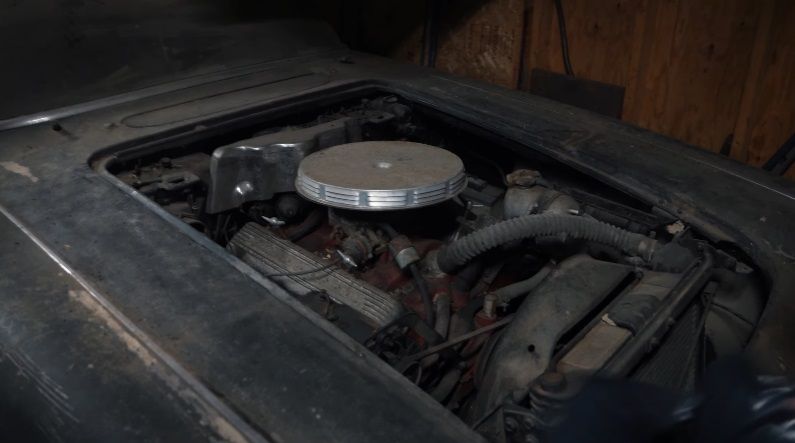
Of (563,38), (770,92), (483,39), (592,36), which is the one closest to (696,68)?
(770,92)

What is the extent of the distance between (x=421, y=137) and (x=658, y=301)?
959mm

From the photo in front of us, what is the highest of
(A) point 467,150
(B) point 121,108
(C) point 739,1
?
(C) point 739,1

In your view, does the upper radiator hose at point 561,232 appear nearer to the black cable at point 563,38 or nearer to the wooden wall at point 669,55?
the wooden wall at point 669,55

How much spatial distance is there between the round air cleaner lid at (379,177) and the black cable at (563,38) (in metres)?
1.28

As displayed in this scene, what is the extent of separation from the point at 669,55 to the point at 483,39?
767 millimetres

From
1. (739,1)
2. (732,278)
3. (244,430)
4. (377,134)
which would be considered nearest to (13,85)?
(377,134)

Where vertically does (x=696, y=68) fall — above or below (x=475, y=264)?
above

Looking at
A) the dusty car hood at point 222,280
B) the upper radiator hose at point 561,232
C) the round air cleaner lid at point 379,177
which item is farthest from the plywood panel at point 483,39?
the upper radiator hose at point 561,232

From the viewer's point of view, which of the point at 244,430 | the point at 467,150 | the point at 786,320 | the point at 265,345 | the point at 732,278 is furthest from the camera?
the point at 467,150

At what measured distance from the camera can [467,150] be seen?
6.17 ft

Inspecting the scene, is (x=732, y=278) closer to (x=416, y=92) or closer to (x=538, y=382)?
(x=538, y=382)

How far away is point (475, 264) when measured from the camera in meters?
1.35

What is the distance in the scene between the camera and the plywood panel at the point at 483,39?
269 centimetres

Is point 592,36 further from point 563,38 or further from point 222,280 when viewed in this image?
point 222,280
